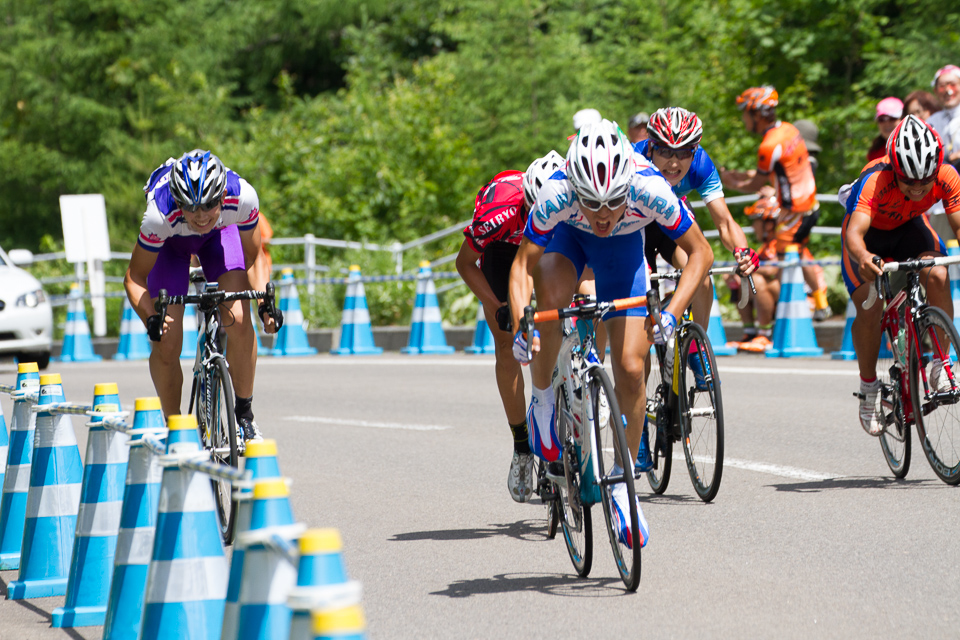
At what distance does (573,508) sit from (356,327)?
42.6 ft

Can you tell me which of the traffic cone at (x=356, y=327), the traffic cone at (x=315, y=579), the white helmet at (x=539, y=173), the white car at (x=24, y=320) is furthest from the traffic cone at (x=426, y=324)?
the traffic cone at (x=315, y=579)

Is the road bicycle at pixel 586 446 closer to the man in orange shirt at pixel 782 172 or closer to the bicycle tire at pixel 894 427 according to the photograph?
the bicycle tire at pixel 894 427

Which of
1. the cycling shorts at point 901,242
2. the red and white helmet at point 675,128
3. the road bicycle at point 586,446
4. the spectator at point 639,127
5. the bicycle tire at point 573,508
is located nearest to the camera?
the road bicycle at point 586,446

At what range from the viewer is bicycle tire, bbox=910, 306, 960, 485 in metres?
7.16

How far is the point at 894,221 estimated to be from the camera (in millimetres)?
7719

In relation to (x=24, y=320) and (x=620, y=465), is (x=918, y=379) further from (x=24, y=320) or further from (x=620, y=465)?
(x=24, y=320)

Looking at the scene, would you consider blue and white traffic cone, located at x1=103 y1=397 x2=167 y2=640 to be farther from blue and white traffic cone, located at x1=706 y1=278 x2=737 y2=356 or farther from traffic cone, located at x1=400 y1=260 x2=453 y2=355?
traffic cone, located at x1=400 y1=260 x2=453 y2=355

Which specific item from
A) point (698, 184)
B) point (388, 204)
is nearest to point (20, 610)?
point (698, 184)

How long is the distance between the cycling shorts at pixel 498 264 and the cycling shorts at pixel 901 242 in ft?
6.40

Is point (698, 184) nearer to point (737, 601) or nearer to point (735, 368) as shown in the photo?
point (737, 601)

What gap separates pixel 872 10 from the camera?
2261 centimetres

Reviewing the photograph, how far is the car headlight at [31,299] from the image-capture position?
1659 centimetres

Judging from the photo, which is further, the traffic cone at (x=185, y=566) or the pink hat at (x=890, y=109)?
the pink hat at (x=890, y=109)

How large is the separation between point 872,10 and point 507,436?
15.1 metres
